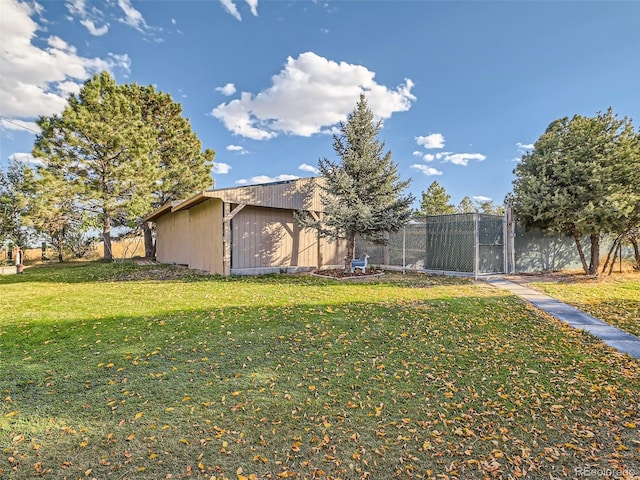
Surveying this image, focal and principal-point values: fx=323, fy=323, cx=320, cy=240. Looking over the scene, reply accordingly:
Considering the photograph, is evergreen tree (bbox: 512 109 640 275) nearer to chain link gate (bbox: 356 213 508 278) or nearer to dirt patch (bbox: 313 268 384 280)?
chain link gate (bbox: 356 213 508 278)

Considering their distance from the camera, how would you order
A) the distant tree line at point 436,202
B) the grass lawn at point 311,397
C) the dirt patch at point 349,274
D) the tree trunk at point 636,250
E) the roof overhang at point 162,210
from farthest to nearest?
the distant tree line at point 436,202, the roof overhang at point 162,210, the tree trunk at point 636,250, the dirt patch at point 349,274, the grass lawn at point 311,397

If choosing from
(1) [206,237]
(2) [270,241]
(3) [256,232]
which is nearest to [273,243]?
(2) [270,241]

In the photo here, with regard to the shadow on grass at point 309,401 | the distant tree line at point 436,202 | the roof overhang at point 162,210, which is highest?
the distant tree line at point 436,202

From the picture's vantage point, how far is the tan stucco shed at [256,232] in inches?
434

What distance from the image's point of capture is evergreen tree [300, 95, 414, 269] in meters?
10.8

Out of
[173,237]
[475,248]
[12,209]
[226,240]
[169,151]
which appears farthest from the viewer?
[169,151]

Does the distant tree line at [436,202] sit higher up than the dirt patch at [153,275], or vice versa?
the distant tree line at [436,202]

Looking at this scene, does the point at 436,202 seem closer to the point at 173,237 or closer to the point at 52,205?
the point at 173,237

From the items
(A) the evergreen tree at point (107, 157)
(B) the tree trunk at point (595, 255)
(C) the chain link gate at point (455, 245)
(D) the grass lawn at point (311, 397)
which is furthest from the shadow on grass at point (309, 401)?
(A) the evergreen tree at point (107, 157)

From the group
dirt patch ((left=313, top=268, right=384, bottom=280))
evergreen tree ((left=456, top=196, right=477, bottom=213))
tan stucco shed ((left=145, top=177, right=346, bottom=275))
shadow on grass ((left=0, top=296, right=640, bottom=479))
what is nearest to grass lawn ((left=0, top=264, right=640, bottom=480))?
shadow on grass ((left=0, top=296, right=640, bottom=479))

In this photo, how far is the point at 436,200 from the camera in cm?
2622

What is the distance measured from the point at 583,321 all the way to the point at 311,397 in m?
5.41

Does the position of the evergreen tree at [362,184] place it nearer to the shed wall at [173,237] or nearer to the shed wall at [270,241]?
the shed wall at [270,241]

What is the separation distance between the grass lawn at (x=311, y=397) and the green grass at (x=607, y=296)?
1.24 meters
